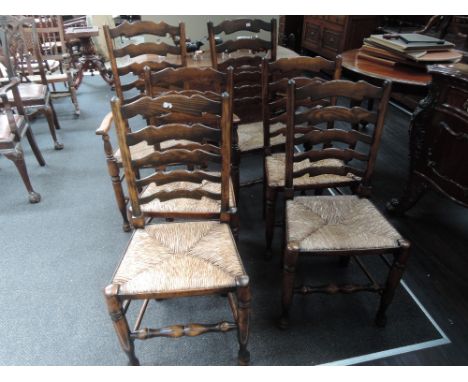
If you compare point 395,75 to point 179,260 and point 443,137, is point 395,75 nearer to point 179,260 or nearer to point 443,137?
point 443,137

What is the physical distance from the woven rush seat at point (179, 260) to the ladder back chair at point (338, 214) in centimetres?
25

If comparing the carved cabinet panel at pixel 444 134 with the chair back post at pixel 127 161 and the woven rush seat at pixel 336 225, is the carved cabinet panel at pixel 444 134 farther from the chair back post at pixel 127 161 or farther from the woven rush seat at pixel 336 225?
the chair back post at pixel 127 161

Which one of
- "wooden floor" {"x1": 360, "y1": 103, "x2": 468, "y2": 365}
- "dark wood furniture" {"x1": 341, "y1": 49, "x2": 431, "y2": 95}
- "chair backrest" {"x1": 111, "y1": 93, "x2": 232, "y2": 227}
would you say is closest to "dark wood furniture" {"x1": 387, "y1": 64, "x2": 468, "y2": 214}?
"dark wood furniture" {"x1": 341, "y1": 49, "x2": 431, "y2": 95}

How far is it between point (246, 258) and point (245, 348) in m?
0.61

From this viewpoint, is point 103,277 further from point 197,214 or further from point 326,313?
point 326,313

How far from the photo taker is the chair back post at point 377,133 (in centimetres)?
128

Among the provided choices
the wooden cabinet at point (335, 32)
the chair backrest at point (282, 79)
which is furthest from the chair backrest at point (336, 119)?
the wooden cabinet at point (335, 32)

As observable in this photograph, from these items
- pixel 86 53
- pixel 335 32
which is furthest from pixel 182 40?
pixel 335 32

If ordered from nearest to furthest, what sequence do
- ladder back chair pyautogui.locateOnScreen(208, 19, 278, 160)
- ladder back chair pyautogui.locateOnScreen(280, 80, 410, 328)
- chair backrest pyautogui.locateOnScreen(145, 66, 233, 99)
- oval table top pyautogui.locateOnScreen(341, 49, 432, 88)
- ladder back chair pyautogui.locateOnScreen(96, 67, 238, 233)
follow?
ladder back chair pyautogui.locateOnScreen(280, 80, 410, 328), ladder back chair pyautogui.locateOnScreen(96, 67, 238, 233), chair backrest pyautogui.locateOnScreen(145, 66, 233, 99), oval table top pyautogui.locateOnScreen(341, 49, 432, 88), ladder back chair pyautogui.locateOnScreen(208, 19, 278, 160)

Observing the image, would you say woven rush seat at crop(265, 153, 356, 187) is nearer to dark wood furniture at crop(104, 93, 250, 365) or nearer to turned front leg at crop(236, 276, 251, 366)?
dark wood furniture at crop(104, 93, 250, 365)

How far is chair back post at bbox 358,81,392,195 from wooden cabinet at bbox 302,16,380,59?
3.41 m

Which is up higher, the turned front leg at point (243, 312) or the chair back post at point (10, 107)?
the chair back post at point (10, 107)

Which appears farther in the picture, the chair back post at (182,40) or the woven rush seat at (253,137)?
the chair back post at (182,40)

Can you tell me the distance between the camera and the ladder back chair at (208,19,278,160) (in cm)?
203
